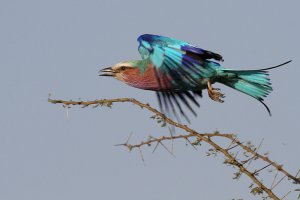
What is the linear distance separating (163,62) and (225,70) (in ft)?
2.81

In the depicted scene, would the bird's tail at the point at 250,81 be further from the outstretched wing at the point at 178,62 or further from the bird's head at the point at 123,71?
the bird's head at the point at 123,71

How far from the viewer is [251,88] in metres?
7.31

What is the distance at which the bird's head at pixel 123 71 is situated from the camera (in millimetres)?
7293

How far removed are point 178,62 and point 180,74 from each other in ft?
0.51

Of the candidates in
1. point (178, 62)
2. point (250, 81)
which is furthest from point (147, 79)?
point (250, 81)

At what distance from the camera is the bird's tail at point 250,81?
7.20m

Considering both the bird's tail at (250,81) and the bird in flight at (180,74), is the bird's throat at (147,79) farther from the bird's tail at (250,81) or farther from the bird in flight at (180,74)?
the bird's tail at (250,81)

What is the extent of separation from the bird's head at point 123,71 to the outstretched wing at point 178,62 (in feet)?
0.57

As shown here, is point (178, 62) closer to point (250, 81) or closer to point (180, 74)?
point (180, 74)

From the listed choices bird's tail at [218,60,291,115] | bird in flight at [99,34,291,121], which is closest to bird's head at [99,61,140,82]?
bird in flight at [99,34,291,121]

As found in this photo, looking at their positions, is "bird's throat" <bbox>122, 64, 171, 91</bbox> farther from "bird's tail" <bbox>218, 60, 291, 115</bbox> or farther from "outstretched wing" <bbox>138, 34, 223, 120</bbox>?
"bird's tail" <bbox>218, 60, 291, 115</bbox>

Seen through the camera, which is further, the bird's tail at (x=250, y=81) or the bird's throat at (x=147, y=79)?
the bird's tail at (x=250, y=81)

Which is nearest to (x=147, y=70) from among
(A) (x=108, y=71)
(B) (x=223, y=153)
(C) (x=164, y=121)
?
(A) (x=108, y=71)

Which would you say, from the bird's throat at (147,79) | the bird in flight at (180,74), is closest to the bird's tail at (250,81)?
the bird in flight at (180,74)
